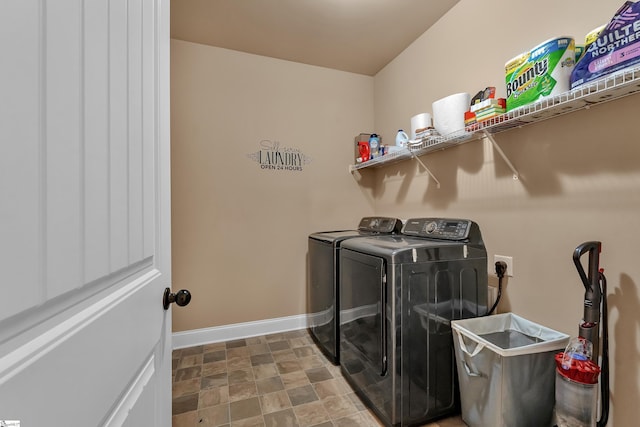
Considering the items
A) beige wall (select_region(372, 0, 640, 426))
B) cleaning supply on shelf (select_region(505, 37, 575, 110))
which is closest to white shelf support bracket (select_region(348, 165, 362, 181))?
beige wall (select_region(372, 0, 640, 426))

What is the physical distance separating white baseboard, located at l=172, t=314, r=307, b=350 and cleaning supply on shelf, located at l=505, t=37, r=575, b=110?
2.46 meters

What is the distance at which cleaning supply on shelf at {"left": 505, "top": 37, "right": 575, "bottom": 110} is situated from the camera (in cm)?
118

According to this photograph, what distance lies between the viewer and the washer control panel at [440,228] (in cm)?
170

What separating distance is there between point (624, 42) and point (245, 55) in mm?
2564

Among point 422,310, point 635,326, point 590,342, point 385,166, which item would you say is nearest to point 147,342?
point 422,310

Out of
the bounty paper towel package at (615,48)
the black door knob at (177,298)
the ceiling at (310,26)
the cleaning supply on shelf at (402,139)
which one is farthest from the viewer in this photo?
the cleaning supply on shelf at (402,139)

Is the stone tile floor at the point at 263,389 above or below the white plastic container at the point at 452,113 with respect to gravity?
below

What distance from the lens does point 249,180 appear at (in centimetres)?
264

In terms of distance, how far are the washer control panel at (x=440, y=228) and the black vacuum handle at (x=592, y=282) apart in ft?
1.84

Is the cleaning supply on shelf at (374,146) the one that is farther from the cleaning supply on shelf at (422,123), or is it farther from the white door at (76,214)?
the white door at (76,214)

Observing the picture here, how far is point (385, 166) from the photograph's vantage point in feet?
9.35

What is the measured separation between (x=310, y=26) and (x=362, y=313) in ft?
7.23

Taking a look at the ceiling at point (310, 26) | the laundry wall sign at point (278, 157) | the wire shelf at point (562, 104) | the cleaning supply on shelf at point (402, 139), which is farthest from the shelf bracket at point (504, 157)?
the laundry wall sign at point (278, 157)

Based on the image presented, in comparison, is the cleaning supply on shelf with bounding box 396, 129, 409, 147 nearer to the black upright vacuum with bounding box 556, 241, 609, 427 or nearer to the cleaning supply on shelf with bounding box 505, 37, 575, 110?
the cleaning supply on shelf with bounding box 505, 37, 575, 110
